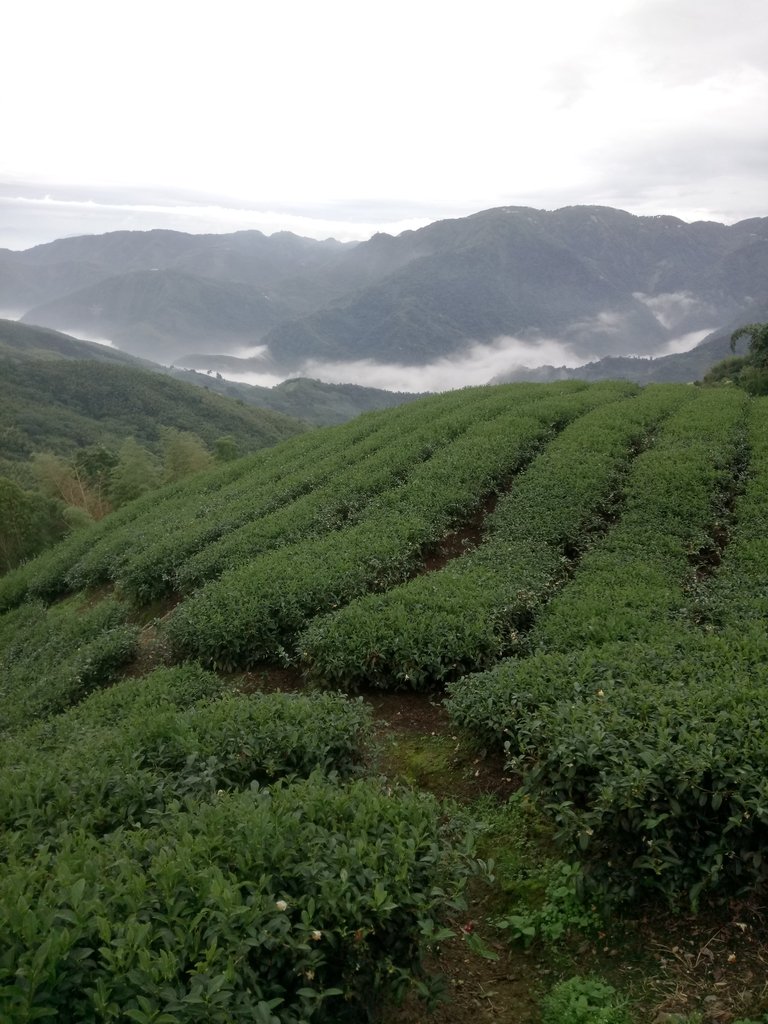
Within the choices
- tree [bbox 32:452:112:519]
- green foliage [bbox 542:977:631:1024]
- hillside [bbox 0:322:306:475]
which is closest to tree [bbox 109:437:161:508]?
tree [bbox 32:452:112:519]

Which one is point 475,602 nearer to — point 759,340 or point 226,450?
point 759,340

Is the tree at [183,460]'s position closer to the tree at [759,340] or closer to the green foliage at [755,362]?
the green foliage at [755,362]

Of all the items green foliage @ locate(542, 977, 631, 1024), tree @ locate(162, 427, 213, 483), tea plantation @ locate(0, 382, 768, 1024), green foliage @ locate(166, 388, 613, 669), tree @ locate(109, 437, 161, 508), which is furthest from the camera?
tree @ locate(162, 427, 213, 483)

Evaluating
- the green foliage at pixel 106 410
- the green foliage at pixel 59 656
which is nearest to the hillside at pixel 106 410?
the green foliage at pixel 106 410

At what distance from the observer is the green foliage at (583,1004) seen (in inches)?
173

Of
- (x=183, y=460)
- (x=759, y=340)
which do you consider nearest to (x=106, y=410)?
(x=183, y=460)

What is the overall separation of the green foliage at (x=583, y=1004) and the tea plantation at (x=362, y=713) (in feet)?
2.21

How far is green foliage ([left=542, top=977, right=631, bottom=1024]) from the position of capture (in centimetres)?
439

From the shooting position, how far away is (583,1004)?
447 centimetres

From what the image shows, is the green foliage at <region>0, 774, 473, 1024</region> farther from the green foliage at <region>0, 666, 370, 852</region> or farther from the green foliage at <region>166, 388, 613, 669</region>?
the green foliage at <region>166, 388, 613, 669</region>

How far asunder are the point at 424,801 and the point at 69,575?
15588 millimetres

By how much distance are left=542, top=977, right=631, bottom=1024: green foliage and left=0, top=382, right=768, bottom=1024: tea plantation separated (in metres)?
0.67

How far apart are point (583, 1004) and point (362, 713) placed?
3415 millimetres

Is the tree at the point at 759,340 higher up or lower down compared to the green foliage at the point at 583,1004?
higher up
